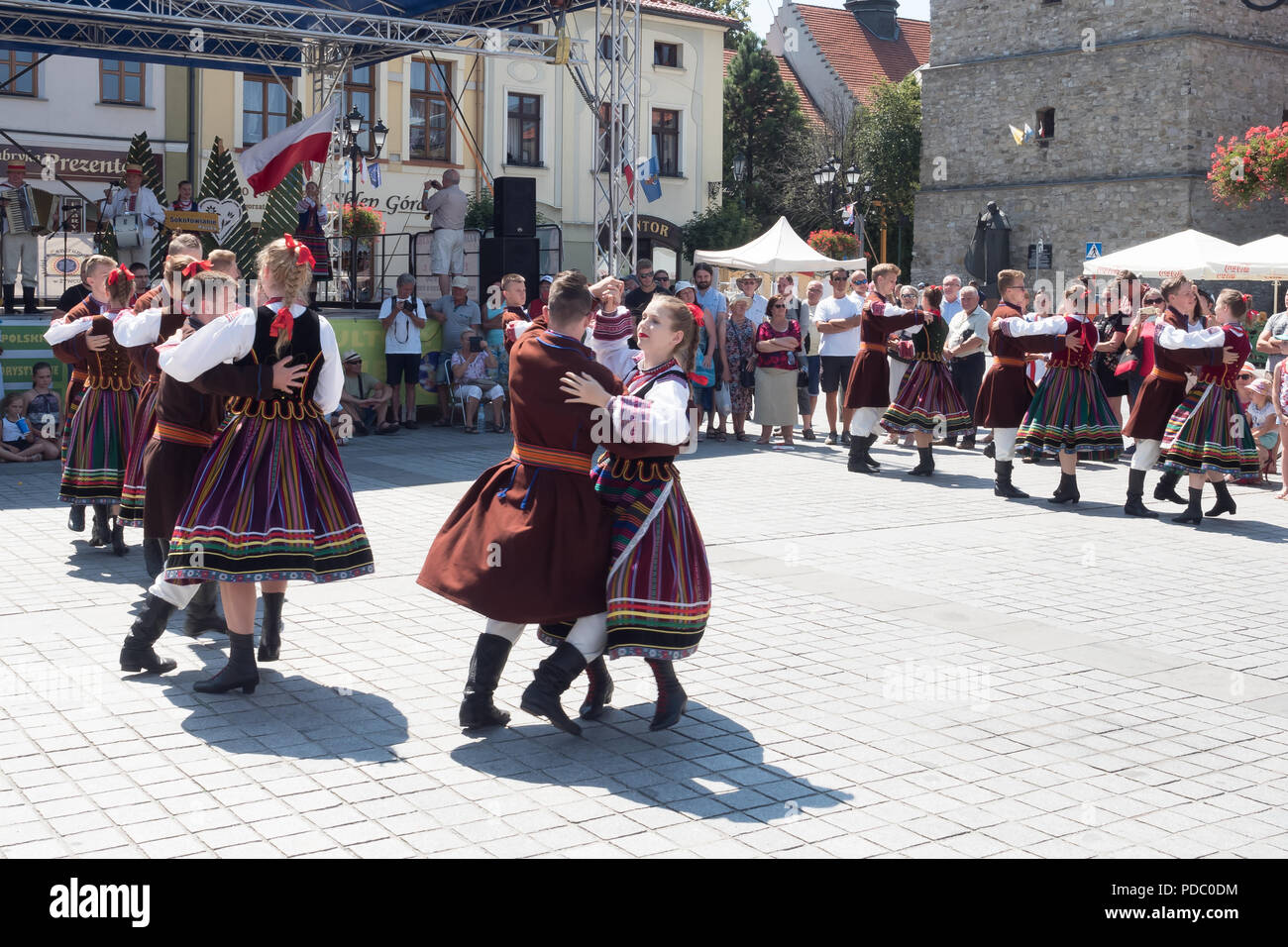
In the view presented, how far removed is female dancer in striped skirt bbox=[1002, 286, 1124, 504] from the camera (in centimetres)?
1130

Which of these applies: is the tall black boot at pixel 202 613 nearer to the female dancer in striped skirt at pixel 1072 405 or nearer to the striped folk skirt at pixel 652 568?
the striped folk skirt at pixel 652 568

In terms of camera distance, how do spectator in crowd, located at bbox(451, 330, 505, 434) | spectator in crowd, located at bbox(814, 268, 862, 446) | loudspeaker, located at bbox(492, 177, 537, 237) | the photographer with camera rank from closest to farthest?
spectator in crowd, located at bbox(814, 268, 862, 446) → spectator in crowd, located at bbox(451, 330, 505, 434) → the photographer with camera → loudspeaker, located at bbox(492, 177, 537, 237)

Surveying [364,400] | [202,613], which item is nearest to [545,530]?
[202,613]

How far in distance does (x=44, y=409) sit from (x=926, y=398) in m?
8.28

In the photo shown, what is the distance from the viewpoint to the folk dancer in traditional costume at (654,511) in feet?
16.0

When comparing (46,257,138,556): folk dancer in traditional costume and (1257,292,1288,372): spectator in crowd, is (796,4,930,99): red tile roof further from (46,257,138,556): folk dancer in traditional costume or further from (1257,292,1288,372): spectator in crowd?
(46,257,138,556): folk dancer in traditional costume

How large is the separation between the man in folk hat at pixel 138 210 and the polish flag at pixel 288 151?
1382 millimetres

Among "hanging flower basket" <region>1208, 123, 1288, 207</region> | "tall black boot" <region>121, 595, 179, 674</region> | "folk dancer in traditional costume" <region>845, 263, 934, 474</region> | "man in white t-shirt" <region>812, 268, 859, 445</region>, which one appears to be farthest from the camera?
"hanging flower basket" <region>1208, 123, 1288, 207</region>

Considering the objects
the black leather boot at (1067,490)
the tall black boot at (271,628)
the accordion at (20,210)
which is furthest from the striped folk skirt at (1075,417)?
the accordion at (20,210)

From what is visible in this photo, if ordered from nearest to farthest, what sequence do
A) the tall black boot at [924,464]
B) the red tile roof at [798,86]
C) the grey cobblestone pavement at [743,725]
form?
1. the grey cobblestone pavement at [743,725]
2. the tall black boot at [924,464]
3. the red tile roof at [798,86]

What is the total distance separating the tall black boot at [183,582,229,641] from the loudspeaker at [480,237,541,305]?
38.1 ft

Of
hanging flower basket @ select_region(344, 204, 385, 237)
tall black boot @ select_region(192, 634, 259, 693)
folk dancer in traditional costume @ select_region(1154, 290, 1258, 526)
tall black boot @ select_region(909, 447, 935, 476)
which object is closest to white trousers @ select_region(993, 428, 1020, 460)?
tall black boot @ select_region(909, 447, 935, 476)

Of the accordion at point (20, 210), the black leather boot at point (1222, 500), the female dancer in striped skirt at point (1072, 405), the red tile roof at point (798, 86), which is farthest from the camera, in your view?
the red tile roof at point (798, 86)
